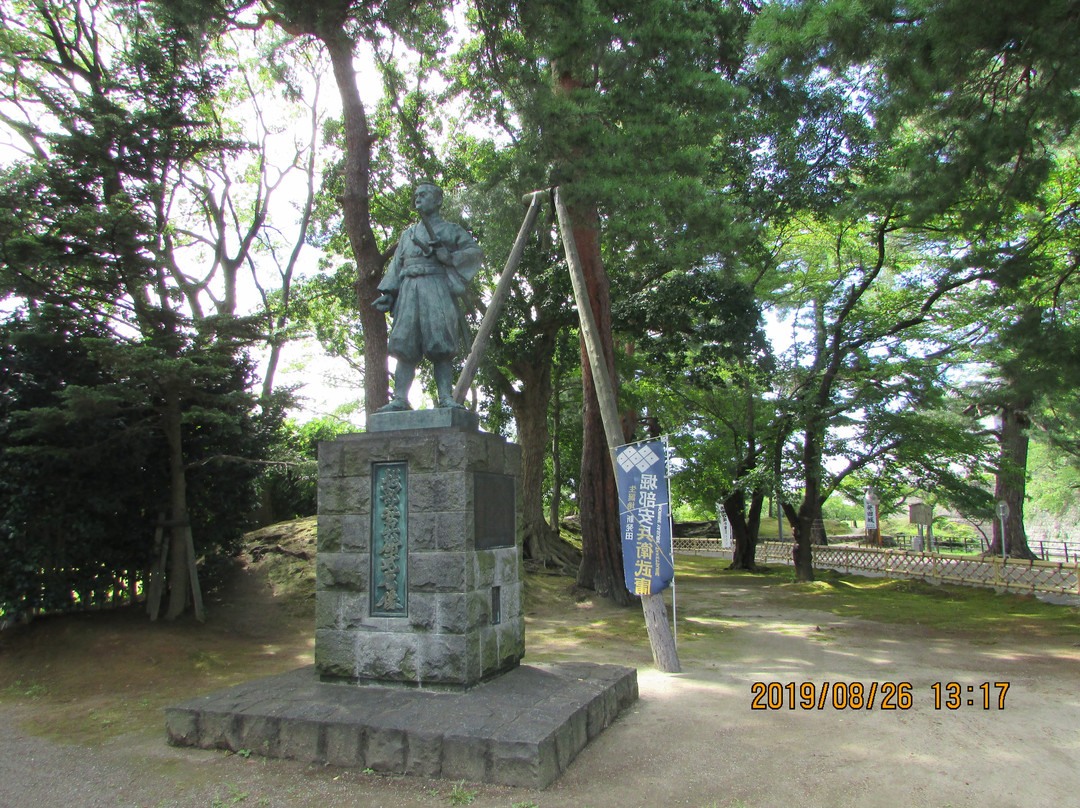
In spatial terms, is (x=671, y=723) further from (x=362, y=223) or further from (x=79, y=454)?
(x=362, y=223)

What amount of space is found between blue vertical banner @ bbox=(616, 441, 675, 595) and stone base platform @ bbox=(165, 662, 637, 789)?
5.48ft

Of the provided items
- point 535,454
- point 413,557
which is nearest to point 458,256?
point 413,557

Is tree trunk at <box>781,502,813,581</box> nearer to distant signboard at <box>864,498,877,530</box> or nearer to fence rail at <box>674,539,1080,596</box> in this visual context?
fence rail at <box>674,539,1080,596</box>

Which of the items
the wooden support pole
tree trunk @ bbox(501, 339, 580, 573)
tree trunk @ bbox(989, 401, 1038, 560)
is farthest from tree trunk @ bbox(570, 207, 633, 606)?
tree trunk @ bbox(989, 401, 1038, 560)

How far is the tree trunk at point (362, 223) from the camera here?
10.0 m

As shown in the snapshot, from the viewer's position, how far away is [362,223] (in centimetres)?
1002

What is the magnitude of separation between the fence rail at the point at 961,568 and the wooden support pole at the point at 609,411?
9453 mm

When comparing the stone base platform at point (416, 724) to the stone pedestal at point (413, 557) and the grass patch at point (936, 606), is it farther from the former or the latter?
the grass patch at point (936, 606)

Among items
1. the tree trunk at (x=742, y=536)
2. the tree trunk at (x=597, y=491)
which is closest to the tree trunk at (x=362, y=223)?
the tree trunk at (x=597, y=491)

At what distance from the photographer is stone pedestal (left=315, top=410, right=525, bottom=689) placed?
4355 mm

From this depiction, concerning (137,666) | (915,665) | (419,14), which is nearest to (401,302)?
(137,666)

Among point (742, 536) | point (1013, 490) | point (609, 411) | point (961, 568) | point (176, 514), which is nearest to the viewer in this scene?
→ point (609, 411)
